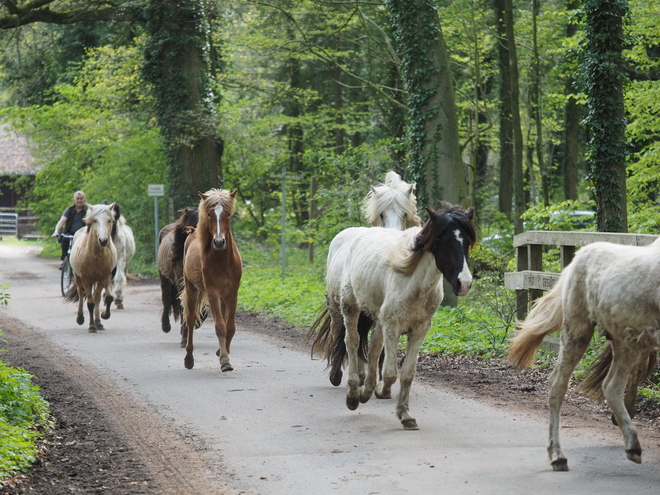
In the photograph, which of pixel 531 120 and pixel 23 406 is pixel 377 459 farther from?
pixel 531 120

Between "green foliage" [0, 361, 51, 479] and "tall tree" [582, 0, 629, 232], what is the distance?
23.2 ft

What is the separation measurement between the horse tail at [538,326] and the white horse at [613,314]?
0.25 ft

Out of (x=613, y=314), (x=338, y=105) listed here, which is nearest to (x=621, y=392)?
(x=613, y=314)

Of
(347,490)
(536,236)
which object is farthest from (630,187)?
(347,490)

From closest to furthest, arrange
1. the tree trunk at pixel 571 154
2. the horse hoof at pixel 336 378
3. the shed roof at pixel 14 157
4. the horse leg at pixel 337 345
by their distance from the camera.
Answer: the horse leg at pixel 337 345
the horse hoof at pixel 336 378
the tree trunk at pixel 571 154
the shed roof at pixel 14 157

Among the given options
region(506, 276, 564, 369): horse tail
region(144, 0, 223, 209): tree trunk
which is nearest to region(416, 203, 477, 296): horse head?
region(506, 276, 564, 369): horse tail

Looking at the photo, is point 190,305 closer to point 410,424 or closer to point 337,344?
point 337,344

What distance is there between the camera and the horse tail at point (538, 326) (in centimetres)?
604

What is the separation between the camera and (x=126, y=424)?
23.5 feet

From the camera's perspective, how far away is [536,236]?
33.3ft

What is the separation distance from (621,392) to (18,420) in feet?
15.0

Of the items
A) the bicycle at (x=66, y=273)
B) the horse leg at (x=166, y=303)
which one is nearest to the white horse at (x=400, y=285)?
the horse leg at (x=166, y=303)

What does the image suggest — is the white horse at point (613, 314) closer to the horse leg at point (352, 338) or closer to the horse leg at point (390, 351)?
the horse leg at point (390, 351)

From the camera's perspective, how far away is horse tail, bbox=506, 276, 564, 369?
604cm
